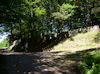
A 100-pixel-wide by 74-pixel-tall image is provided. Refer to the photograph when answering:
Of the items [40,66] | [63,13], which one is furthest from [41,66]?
[63,13]

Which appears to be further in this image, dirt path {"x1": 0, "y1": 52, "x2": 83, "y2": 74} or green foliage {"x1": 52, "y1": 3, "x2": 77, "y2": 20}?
Answer: green foliage {"x1": 52, "y1": 3, "x2": 77, "y2": 20}

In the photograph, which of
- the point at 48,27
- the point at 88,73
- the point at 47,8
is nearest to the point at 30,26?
the point at 47,8

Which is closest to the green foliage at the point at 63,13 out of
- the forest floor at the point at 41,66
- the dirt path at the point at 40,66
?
the forest floor at the point at 41,66

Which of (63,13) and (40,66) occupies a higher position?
(63,13)

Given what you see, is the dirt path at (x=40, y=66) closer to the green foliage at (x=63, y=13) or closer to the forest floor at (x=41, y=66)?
the forest floor at (x=41, y=66)

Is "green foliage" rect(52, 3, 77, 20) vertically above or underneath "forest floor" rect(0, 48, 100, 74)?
above

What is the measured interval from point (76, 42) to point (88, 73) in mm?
9631

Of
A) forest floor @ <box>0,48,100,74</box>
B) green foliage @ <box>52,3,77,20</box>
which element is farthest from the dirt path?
green foliage @ <box>52,3,77,20</box>

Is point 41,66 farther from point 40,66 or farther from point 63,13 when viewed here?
point 63,13

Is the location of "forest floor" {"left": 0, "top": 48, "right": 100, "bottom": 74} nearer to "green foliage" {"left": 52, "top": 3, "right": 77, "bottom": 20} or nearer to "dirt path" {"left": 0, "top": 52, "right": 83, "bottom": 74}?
"dirt path" {"left": 0, "top": 52, "right": 83, "bottom": 74}

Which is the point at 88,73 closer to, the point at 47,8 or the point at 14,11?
the point at 14,11

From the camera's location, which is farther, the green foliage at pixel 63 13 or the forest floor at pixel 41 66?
the green foliage at pixel 63 13

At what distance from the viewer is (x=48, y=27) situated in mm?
26984

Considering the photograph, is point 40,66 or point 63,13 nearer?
point 40,66
